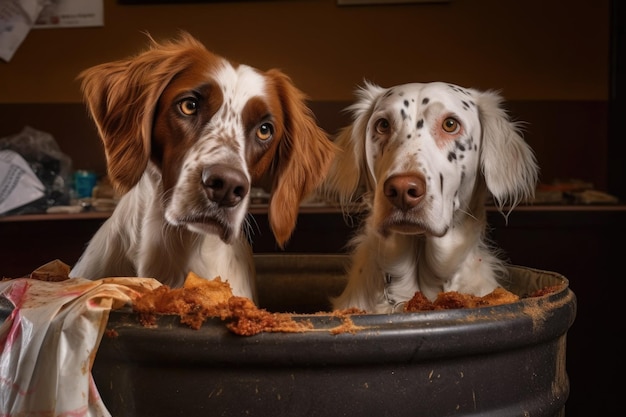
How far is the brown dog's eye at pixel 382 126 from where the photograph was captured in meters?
1.28

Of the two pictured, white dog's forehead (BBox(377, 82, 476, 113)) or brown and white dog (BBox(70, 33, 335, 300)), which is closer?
brown and white dog (BBox(70, 33, 335, 300))

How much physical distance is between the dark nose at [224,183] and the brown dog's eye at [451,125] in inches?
14.5

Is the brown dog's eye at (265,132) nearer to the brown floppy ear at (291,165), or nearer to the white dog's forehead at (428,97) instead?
the brown floppy ear at (291,165)

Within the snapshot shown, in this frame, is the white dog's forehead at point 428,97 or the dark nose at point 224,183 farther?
the white dog's forehead at point 428,97

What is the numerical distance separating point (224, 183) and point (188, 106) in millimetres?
186

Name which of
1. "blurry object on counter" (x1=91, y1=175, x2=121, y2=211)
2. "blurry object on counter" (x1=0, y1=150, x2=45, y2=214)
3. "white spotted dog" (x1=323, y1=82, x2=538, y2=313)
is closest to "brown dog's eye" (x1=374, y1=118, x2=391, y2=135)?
"white spotted dog" (x1=323, y1=82, x2=538, y2=313)

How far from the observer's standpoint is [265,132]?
125cm

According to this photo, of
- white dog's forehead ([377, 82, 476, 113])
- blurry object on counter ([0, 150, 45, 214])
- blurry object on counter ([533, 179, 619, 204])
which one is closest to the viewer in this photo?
white dog's forehead ([377, 82, 476, 113])

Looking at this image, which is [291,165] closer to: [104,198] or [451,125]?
[451,125]

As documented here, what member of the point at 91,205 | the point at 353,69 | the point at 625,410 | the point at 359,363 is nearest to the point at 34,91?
the point at 91,205

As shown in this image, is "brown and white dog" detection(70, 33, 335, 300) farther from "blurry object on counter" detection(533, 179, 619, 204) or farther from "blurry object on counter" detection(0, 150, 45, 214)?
"blurry object on counter" detection(533, 179, 619, 204)

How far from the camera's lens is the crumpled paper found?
0.78 metres

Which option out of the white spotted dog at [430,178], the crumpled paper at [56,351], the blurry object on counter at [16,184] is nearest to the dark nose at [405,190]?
the white spotted dog at [430,178]

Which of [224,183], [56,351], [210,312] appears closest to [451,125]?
[224,183]
